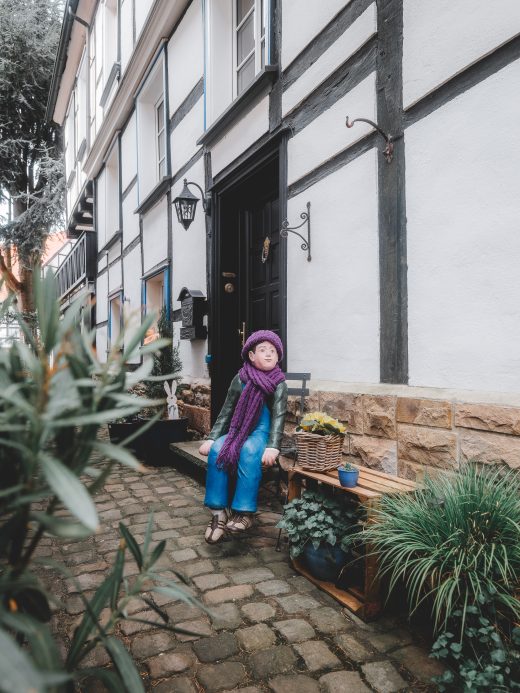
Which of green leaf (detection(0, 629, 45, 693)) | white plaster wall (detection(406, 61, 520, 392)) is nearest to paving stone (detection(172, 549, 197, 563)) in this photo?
white plaster wall (detection(406, 61, 520, 392))

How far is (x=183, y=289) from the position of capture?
18.8 ft

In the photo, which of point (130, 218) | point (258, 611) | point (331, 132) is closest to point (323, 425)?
point (258, 611)

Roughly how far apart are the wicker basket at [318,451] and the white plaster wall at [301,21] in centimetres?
286

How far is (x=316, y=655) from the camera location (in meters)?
1.88

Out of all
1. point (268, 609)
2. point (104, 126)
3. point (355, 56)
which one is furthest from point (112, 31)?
point (268, 609)

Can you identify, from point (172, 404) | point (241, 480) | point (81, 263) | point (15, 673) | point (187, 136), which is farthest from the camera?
point (81, 263)

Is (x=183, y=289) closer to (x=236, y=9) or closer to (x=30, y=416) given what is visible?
(x=236, y=9)

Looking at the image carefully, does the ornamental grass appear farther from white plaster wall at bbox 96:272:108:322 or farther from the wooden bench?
white plaster wall at bbox 96:272:108:322

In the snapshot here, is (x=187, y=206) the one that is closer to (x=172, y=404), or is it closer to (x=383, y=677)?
(x=172, y=404)

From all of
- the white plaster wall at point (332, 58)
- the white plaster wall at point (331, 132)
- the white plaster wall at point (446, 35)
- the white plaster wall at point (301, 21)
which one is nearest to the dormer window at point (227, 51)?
the white plaster wall at point (301, 21)

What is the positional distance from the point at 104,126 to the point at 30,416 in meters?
9.98

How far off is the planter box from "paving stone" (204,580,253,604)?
2860 millimetres

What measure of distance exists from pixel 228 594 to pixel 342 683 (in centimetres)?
78

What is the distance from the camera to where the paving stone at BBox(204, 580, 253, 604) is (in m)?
2.30
